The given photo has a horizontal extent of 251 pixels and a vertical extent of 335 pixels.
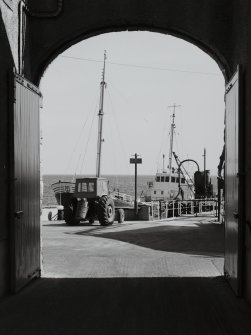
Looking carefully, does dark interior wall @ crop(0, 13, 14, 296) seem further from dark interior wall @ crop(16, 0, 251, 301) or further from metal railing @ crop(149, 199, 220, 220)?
metal railing @ crop(149, 199, 220, 220)

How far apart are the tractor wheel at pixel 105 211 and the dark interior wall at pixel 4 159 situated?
12.2 m

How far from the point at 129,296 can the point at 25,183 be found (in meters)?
2.11

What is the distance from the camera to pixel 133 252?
1191cm

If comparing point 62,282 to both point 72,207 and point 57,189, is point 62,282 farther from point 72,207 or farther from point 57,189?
point 57,189

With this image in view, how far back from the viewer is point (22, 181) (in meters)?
7.53

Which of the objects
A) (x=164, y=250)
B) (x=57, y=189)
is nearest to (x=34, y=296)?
(x=164, y=250)

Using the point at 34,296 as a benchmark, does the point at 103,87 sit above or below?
above

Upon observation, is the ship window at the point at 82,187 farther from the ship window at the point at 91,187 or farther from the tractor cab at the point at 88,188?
the ship window at the point at 91,187

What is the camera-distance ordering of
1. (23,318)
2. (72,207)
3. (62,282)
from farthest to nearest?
(72,207), (62,282), (23,318)

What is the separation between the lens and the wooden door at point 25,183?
281 inches

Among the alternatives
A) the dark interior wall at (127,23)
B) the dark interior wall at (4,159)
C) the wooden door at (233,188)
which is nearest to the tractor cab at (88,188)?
the dark interior wall at (127,23)

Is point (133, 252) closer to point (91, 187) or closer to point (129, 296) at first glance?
point (129, 296)

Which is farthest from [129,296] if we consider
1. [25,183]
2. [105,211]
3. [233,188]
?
[105,211]

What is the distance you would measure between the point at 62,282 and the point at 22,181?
168cm
